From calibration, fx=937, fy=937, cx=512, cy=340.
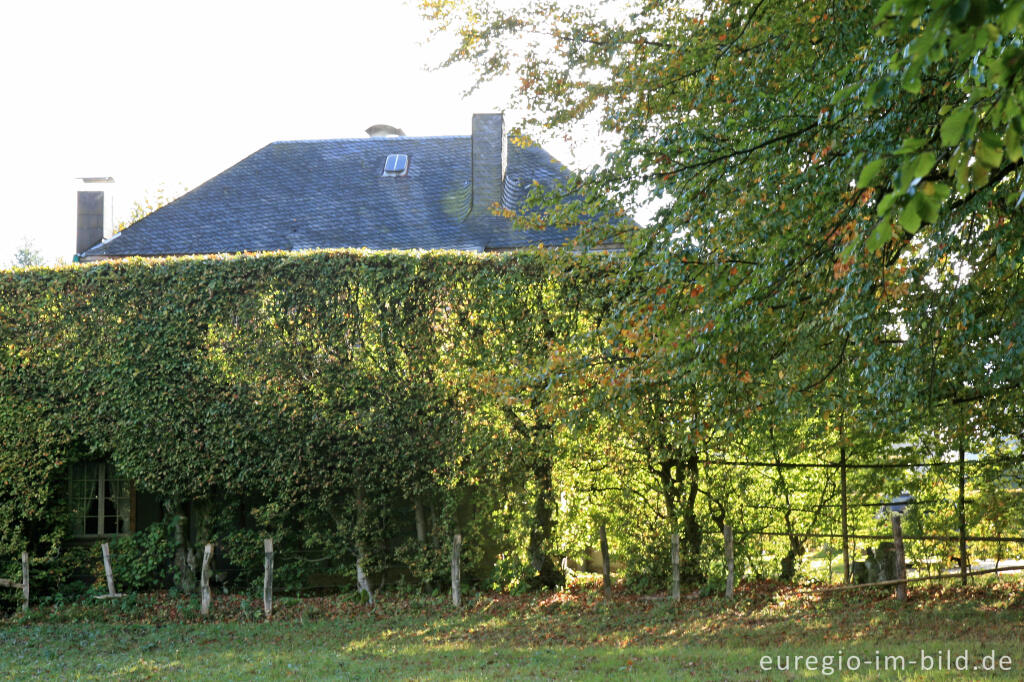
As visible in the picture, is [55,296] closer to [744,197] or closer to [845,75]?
[744,197]

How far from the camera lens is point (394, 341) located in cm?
1509

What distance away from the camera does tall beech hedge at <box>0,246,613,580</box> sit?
584 inches

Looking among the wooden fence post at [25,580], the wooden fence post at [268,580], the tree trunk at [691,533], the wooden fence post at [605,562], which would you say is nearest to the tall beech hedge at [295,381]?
the wooden fence post at [25,580]

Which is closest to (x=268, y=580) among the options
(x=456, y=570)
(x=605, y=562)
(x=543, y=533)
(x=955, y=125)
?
(x=456, y=570)

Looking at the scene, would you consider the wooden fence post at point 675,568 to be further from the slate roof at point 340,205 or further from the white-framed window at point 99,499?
the white-framed window at point 99,499

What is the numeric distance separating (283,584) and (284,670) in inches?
229

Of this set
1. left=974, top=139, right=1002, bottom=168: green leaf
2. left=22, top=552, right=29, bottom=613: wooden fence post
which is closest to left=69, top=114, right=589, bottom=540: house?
left=22, top=552, right=29, bottom=613: wooden fence post

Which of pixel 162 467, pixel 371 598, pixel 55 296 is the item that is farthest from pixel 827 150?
pixel 55 296

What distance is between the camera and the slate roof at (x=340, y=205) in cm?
2086

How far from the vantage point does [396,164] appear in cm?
2348

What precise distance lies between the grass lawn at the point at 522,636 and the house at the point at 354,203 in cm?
854

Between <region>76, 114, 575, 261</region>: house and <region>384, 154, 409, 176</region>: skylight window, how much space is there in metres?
0.03

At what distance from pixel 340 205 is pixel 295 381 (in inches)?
321

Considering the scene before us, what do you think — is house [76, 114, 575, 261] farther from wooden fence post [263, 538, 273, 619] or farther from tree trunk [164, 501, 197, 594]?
wooden fence post [263, 538, 273, 619]
